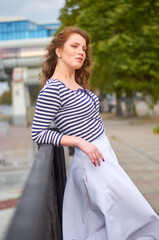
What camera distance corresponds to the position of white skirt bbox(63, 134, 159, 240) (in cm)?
214

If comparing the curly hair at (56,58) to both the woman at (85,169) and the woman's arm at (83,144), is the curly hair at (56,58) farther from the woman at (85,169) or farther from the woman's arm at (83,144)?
the woman's arm at (83,144)

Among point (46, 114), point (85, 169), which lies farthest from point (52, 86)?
point (85, 169)

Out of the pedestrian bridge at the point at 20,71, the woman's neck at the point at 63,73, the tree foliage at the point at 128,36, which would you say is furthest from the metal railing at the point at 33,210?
the pedestrian bridge at the point at 20,71

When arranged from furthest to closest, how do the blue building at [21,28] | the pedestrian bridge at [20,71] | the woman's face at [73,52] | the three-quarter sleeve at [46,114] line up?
the blue building at [21,28]
the pedestrian bridge at [20,71]
the woman's face at [73,52]
the three-quarter sleeve at [46,114]

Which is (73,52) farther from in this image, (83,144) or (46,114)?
(83,144)

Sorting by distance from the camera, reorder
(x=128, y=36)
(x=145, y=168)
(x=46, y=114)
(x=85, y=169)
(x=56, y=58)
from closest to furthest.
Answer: (x=46, y=114), (x=85, y=169), (x=56, y=58), (x=145, y=168), (x=128, y=36)

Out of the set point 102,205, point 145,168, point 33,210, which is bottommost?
point 145,168

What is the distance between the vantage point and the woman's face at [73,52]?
2291mm

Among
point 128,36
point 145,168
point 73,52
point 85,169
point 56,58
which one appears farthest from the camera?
point 128,36

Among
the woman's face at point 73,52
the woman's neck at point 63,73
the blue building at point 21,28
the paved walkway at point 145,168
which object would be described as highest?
the blue building at point 21,28

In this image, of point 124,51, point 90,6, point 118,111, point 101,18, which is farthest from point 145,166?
point 118,111

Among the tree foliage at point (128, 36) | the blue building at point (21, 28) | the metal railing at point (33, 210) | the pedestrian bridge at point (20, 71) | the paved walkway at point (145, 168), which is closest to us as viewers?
the metal railing at point (33, 210)

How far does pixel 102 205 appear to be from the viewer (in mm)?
2127

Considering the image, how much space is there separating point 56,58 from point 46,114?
0.51m
